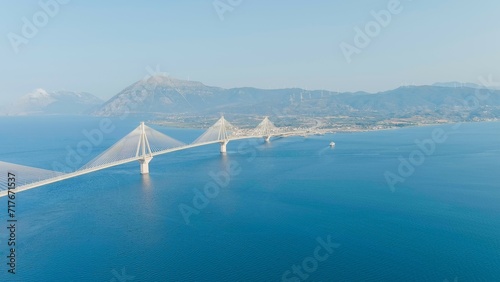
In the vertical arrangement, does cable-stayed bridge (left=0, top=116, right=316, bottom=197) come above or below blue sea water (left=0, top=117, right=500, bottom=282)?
above

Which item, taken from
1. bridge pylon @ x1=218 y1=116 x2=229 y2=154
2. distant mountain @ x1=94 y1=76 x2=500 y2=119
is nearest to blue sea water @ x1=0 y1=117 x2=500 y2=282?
bridge pylon @ x1=218 y1=116 x2=229 y2=154

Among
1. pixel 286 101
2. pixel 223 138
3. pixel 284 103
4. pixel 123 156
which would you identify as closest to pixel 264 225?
pixel 123 156

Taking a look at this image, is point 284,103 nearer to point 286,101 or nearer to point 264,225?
point 286,101

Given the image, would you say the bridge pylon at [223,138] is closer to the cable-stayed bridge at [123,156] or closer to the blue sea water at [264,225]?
the cable-stayed bridge at [123,156]

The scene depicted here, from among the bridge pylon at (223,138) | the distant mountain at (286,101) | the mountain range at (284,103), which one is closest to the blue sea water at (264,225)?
the bridge pylon at (223,138)

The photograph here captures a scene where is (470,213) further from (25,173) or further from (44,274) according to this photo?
(25,173)

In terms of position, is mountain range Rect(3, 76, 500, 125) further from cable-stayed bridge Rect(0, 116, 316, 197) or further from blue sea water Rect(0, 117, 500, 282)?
blue sea water Rect(0, 117, 500, 282)
